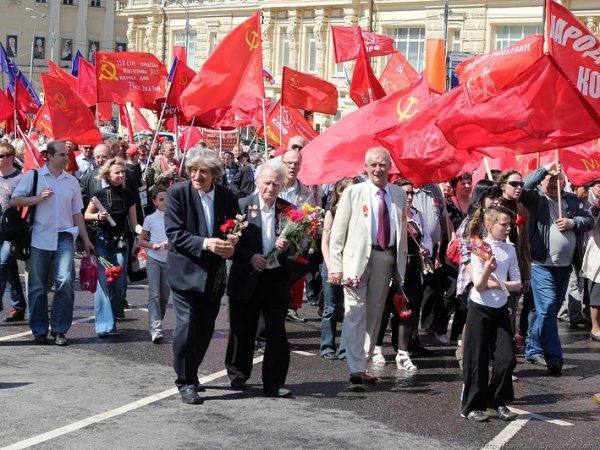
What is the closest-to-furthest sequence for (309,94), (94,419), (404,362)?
1. (94,419)
2. (404,362)
3. (309,94)

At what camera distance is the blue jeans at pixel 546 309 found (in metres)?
10.4

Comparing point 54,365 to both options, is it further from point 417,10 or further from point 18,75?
point 417,10

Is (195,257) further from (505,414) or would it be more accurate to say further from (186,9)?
(186,9)

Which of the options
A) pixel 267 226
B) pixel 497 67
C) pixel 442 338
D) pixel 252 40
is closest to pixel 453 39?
pixel 252 40

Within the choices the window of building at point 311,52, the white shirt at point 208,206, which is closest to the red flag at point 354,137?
the white shirt at point 208,206

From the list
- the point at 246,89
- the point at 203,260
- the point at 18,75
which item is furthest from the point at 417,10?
the point at 203,260

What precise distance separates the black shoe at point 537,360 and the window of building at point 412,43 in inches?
1766

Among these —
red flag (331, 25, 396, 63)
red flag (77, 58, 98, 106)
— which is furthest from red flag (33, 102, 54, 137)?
red flag (77, 58, 98, 106)

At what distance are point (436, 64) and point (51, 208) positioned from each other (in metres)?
9.55

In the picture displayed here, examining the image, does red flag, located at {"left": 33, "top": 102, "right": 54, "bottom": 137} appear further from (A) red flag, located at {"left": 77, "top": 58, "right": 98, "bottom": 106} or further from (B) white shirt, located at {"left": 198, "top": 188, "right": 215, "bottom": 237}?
(B) white shirt, located at {"left": 198, "top": 188, "right": 215, "bottom": 237}

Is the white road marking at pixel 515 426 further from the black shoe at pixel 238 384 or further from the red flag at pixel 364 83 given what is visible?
the red flag at pixel 364 83

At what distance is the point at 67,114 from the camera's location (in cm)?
1731

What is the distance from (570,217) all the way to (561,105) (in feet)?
4.28

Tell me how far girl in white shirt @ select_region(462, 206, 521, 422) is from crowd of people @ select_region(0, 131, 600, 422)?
0.04ft
